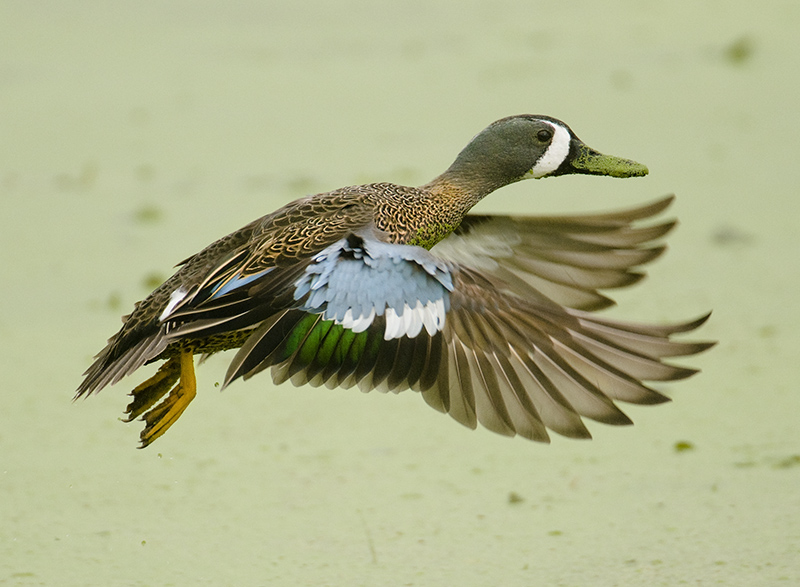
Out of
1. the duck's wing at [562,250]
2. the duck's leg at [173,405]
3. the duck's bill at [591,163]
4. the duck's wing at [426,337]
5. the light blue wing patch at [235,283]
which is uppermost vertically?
the duck's bill at [591,163]

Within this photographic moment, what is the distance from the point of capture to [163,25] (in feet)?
24.1

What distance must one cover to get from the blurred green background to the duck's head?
0.86 meters

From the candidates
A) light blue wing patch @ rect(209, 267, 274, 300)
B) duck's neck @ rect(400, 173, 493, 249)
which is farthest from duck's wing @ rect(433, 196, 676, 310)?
light blue wing patch @ rect(209, 267, 274, 300)

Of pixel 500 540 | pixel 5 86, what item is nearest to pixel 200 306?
pixel 500 540

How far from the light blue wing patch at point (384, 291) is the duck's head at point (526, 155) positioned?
2.12 feet

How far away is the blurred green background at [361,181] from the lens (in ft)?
11.4

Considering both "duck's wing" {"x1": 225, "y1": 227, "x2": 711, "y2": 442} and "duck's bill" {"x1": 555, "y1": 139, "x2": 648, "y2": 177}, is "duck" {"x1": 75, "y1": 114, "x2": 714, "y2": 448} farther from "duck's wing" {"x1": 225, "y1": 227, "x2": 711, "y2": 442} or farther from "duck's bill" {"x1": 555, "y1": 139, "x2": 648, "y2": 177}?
"duck's bill" {"x1": 555, "y1": 139, "x2": 648, "y2": 177}

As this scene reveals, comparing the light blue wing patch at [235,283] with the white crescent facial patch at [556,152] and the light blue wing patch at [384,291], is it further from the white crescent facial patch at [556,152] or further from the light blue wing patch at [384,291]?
the white crescent facial patch at [556,152]

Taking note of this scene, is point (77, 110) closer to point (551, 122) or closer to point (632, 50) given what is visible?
point (632, 50)

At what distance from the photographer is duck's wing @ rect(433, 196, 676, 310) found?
11.6 ft

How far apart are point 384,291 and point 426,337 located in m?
0.15

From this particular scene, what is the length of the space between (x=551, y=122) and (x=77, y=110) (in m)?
3.32

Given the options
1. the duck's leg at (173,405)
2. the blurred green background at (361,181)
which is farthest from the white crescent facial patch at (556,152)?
the duck's leg at (173,405)

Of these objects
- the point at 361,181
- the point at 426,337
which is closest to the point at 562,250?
the point at 426,337
